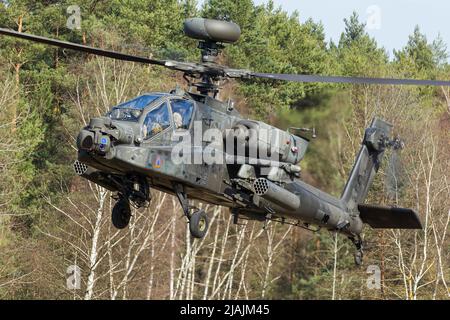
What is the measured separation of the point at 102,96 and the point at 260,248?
1405 cm

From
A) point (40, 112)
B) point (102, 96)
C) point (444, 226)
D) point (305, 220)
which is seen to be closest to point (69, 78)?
point (40, 112)

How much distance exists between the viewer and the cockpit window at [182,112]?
18609 mm

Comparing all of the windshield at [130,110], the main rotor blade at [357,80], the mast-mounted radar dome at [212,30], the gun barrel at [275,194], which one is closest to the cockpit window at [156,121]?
the windshield at [130,110]

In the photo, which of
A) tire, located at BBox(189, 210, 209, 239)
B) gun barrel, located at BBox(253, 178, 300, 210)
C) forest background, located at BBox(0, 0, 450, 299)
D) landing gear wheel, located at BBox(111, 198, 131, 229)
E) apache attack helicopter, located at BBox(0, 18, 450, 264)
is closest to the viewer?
apache attack helicopter, located at BBox(0, 18, 450, 264)

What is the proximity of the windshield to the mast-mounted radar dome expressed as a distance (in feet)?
4.35

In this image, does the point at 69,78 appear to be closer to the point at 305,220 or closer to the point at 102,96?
the point at 102,96

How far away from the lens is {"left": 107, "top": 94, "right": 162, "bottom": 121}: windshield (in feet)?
59.6

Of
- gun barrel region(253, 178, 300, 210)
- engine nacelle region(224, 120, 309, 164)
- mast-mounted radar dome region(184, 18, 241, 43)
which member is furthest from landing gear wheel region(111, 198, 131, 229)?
mast-mounted radar dome region(184, 18, 241, 43)

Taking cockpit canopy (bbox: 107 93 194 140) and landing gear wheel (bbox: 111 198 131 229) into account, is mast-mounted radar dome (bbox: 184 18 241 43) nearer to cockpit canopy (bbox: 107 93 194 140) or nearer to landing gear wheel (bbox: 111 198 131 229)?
cockpit canopy (bbox: 107 93 194 140)

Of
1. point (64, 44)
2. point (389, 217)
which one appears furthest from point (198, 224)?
point (389, 217)

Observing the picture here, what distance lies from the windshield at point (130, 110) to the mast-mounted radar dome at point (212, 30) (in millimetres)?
1327

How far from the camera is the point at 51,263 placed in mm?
34438

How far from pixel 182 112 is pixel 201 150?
0.74 metres

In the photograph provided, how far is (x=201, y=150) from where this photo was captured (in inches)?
741
